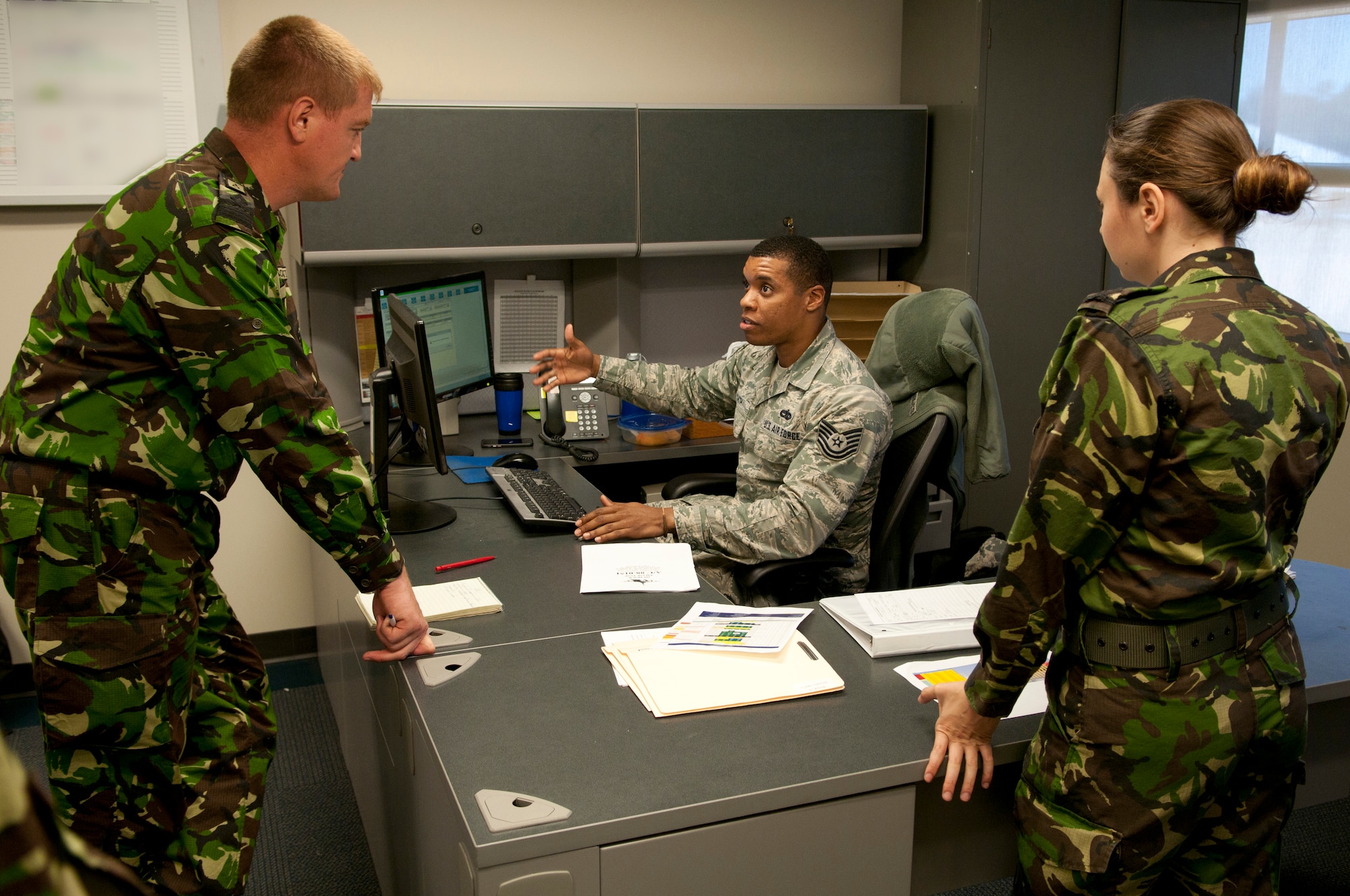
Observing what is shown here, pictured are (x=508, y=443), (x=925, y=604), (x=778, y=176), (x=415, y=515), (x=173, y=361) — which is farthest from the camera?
(x=778, y=176)

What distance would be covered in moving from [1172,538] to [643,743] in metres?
0.71

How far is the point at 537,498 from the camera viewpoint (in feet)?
7.82

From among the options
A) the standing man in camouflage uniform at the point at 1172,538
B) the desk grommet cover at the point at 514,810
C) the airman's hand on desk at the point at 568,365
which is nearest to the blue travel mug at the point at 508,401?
the airman's hand on desk at the point at 568,365

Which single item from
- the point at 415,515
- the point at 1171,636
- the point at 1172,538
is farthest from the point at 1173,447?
the point at 415,515

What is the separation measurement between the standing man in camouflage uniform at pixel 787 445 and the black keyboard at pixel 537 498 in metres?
0.06

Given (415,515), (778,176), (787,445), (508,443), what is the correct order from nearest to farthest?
(415,515), (787,445), (508,443), (778,176)

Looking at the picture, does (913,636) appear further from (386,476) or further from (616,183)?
(616,183)

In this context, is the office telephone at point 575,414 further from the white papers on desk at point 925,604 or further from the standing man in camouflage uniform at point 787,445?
the white papers on desk at point 925,604

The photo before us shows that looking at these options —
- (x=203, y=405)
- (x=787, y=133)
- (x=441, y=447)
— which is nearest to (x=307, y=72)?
(x=203, y=405)

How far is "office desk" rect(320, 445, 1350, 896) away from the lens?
1.21m

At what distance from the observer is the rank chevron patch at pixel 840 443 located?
7.49ft

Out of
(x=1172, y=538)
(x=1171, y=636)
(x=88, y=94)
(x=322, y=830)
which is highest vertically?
(x=88, y=94)

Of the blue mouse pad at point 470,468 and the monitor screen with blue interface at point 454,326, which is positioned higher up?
the monitor screen with blue interface at point 454,326

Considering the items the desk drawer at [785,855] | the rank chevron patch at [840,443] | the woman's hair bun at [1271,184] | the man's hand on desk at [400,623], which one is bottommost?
the desk drawer at [785,855]
